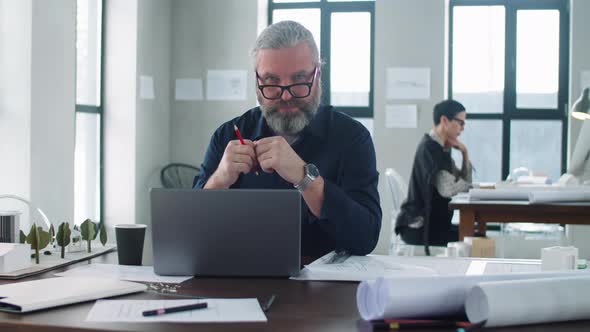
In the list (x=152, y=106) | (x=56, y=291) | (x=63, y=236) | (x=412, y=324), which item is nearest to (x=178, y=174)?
(x=152, y=106)

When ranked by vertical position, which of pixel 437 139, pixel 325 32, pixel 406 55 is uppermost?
pixel 325 32

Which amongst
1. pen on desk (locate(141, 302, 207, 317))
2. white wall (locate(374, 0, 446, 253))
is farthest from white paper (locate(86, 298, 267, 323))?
white wall (locate(374, 0, 446, 253))

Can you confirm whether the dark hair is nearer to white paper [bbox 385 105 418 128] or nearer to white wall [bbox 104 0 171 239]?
white paper [bbox 385 105 418 128]

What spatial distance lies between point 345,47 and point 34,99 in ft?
9.55

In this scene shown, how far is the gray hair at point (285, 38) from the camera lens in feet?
6.88

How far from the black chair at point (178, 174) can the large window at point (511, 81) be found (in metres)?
2.23

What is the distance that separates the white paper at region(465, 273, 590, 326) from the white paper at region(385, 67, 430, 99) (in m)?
4.72

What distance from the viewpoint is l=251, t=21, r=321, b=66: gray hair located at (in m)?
2.10

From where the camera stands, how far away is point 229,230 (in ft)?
5.06

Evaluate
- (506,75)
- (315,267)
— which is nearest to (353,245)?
(315,267)

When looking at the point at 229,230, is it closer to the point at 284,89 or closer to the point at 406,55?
the point at 284,89

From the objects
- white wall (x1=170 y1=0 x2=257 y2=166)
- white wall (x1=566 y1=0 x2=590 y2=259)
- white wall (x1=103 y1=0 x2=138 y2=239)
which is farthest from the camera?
white wall (x1=170 y1=0 x2=257 y2=166)

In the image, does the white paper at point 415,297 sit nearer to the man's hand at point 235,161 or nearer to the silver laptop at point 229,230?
the silver laptop at point 229,230

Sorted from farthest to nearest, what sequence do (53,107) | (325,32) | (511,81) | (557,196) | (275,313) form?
(325,32)
(511,81)
(53,107)
(557,196)
(275,313)
